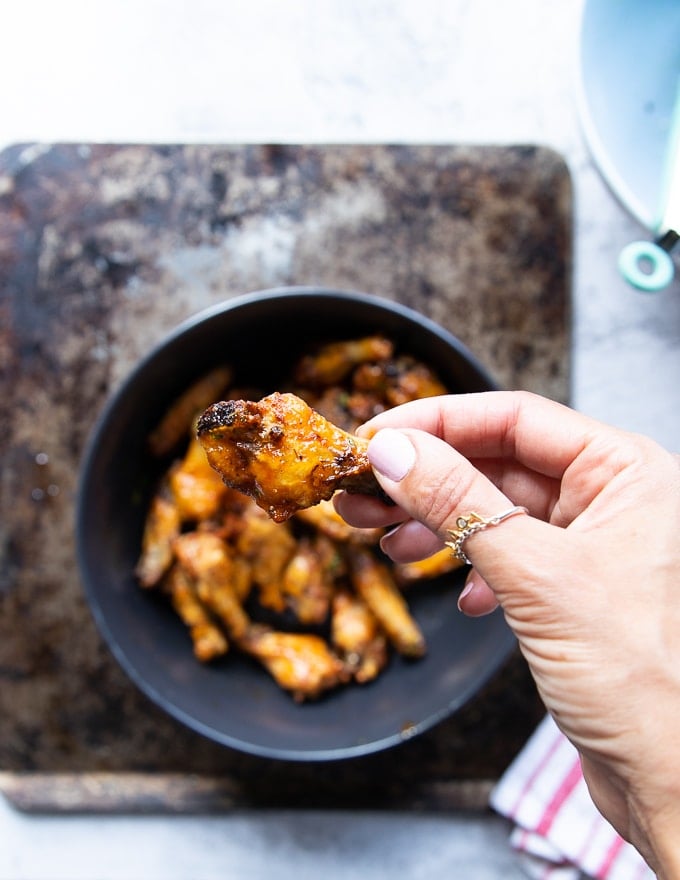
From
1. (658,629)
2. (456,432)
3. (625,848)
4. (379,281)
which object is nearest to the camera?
(658,629)

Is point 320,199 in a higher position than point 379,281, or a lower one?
higher

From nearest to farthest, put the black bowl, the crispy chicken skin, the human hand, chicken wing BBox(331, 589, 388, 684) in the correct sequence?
1. the human hand
2. the crispy chicken skin
3. the black bowl
4. chicken wing BBox(331, 589, 388, 684)

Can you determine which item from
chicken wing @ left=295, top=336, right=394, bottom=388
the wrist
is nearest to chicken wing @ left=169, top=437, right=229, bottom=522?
chicken wing @ left=295, top=336, right=394, bottom=388

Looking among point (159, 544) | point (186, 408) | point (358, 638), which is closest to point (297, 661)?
point (358, 638)

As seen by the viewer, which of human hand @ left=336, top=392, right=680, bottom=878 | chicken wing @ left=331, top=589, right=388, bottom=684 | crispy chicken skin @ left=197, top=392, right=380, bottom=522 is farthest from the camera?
chicken wing @ left=331, top=589, right=388, bottom=684

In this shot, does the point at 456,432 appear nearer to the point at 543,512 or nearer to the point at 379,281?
the point at 543,512

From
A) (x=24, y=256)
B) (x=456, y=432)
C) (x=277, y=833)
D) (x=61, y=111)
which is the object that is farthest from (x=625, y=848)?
(x=61, y=111)

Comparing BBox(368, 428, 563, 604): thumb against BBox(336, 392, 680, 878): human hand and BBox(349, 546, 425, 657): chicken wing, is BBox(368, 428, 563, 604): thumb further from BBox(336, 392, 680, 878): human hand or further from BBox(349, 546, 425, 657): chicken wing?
BBox(349, 546, 425, 657): chicken wing

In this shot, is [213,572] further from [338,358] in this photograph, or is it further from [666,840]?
[666,840]
